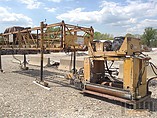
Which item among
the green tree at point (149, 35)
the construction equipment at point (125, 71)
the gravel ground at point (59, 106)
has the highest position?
the green tree at point (149, 35)

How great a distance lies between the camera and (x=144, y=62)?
6.34 meters

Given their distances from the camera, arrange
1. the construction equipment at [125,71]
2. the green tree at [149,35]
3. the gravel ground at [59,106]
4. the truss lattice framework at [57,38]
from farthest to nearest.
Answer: the green tree at [149,35] < the truss lattice framework at [57,38] < the construction equipment at [125,71] < the gravel ground at [59,106]

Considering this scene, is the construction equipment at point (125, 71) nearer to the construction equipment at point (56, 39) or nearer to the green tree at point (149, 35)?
the construction equipment at point (56, 39)

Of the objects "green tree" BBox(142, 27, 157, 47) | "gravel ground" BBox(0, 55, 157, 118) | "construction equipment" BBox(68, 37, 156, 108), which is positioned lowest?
"gravel ground" BBox(0, 55, 157, 118)

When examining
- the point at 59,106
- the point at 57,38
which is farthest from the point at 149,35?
the point at 59,106

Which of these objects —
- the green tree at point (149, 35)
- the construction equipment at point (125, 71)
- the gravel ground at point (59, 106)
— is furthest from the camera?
the green tree at point (149, 35)

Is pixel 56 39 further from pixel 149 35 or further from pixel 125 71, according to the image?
pixel 149 35

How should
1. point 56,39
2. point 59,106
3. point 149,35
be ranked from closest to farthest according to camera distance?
point 59,106
point 56,39
point 149,35

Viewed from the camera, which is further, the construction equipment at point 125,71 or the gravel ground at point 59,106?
the construction equipment at point 125,71

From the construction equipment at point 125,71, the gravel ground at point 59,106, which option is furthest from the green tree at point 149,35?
the construction equipment at point 125,71

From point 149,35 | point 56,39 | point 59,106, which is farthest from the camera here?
point 149,35

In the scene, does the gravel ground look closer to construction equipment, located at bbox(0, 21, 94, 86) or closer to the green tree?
construction equipment, located at bbox(0, 21, 94, 86)

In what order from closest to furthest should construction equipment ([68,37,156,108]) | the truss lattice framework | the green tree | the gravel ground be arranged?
the gravel ground, construction equipment ([68,37,156,108]), the truss lattice framework, the green tree

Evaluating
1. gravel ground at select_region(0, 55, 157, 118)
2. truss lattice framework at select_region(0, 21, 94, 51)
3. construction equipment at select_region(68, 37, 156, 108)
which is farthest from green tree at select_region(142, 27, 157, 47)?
construction equipment at select_region(68, 37, 156, 108)
